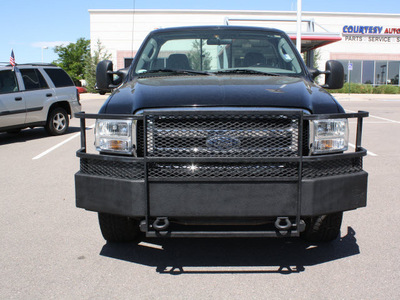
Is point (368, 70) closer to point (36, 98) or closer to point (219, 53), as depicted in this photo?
point (36, 98)

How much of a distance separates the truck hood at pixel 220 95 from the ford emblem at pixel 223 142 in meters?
0.25

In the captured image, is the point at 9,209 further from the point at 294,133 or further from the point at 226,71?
the point at 294,133

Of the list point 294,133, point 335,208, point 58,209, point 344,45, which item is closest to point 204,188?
point 294,133

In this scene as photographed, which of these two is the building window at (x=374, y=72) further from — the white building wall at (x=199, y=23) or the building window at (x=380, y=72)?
the white building wall at (x=199, y=23)

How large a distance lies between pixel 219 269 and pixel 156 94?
1.46m

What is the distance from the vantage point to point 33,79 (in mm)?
11789

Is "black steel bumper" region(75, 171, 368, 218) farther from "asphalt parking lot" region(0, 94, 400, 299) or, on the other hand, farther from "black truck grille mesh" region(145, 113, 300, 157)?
"asphalt parking lot" region(0, 94, 400, 299)

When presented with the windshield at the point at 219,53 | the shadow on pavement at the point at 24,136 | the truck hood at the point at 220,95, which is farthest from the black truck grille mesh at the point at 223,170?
the shadow on pavement at the point at 24,136

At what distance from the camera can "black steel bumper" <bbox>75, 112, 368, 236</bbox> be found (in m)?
3.26

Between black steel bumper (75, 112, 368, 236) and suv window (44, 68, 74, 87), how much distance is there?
973cm

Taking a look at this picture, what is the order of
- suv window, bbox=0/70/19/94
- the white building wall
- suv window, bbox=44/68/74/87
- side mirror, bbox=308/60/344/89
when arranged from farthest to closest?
1. the white building wall
2. suv window, bbox=44/68/74/87
3. suv window, bbox=0/70/19/94
4. side mirror, bbox=308/60/344/89

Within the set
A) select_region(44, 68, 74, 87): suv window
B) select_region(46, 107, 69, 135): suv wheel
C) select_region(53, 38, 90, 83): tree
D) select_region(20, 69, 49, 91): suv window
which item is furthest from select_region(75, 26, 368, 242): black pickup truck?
select_region(53, 38, 90, 83): tree

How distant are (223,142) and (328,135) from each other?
787 mm

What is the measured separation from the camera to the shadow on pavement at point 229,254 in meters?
3.77
